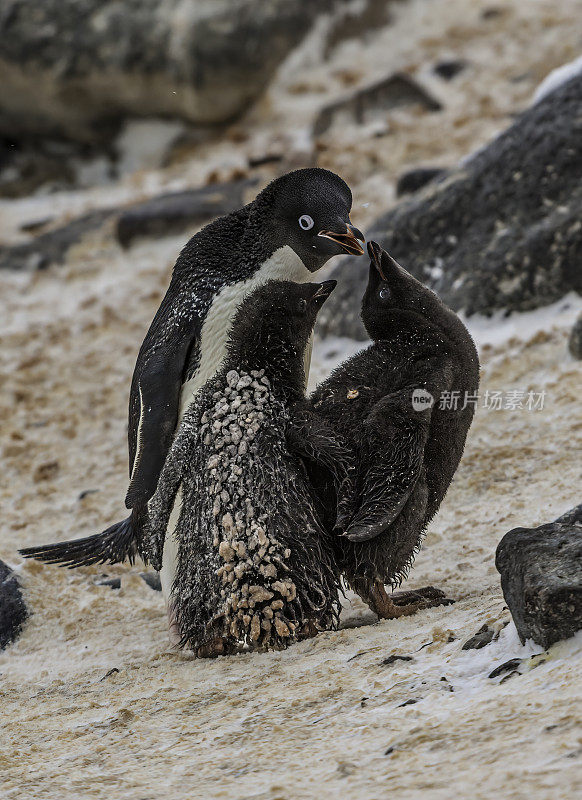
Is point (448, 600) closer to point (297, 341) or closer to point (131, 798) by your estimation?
point (297, 341)

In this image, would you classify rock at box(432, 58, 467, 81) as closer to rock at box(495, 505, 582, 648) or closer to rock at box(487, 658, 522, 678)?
rock at box(495, 505, 582, 648)

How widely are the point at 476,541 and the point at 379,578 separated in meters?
0.74

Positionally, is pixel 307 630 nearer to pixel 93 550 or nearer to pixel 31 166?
pixel 93 550

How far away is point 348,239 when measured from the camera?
304cm

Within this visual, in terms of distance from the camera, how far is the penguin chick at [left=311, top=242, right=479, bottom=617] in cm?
273

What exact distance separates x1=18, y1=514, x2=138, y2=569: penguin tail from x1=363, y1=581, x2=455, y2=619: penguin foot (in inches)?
35.3

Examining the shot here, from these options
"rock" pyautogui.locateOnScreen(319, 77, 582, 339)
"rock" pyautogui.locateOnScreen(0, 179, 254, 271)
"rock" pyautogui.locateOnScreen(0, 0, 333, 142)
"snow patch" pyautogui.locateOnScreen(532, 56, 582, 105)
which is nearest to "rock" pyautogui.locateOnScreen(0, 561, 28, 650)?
"rock" pyautogui.locateOnScreen(319, 77, 582, 339)

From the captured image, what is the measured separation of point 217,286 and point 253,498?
69cm

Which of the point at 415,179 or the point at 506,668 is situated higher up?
the point at 415,179

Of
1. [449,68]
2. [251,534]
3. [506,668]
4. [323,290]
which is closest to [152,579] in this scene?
[251,534]

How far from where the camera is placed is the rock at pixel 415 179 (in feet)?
22.8

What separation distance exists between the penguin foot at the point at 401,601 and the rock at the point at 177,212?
207 inches

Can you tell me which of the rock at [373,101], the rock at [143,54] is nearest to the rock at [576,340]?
the rock at [373,101]

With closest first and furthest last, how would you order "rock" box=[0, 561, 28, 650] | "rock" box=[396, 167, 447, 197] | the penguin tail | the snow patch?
the penguin tail
"rock" box=[0, 561, 28, 650]
the snow patch
"rock" box=[396, 167, 447, 197]
